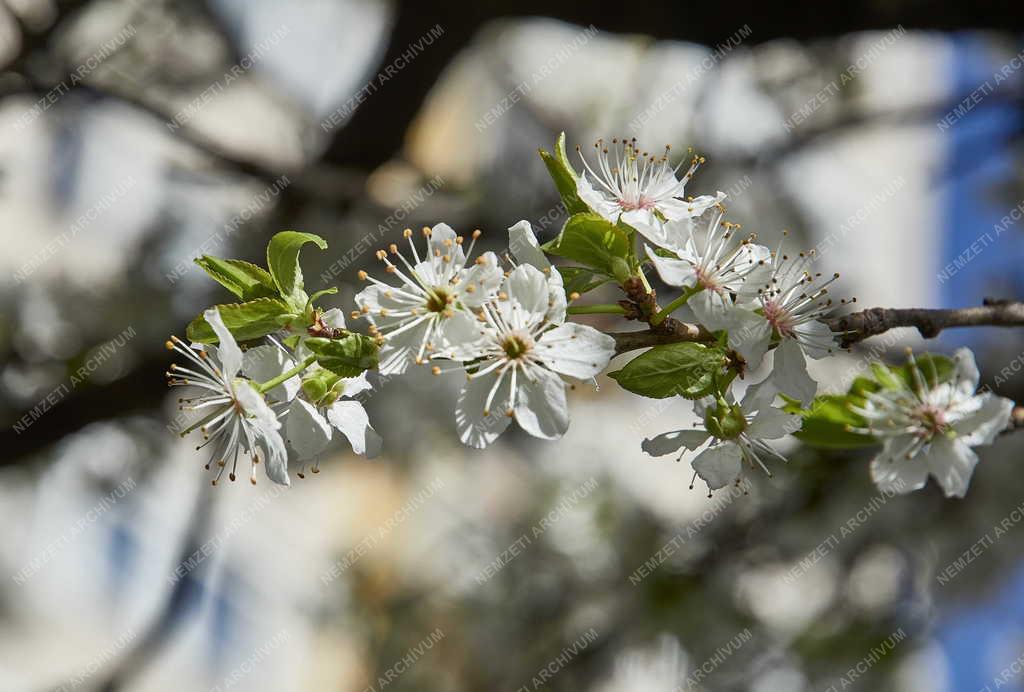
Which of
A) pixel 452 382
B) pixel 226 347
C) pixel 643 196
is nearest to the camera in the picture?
pixel 226 347

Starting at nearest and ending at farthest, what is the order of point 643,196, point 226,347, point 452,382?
point 226,347 < point 643,196 < point 452,382

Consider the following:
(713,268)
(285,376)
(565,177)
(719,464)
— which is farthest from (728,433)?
(285,376)

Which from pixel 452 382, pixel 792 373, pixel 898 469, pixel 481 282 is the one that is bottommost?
pixel 452 382

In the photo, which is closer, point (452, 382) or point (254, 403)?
point (254, 403)

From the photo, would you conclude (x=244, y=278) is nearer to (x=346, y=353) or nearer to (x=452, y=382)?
(x=346, y=353)

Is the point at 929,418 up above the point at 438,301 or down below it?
below

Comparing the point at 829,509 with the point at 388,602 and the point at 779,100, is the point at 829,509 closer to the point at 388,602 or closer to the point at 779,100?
the point at 779,100

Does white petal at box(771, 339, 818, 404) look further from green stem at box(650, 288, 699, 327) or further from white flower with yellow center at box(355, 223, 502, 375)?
white flower with yellow center at box(355, 223, 502, 375)
